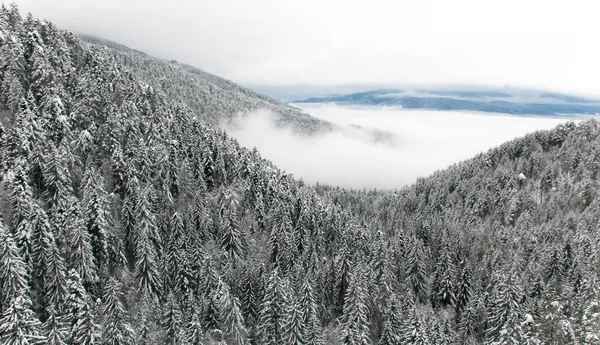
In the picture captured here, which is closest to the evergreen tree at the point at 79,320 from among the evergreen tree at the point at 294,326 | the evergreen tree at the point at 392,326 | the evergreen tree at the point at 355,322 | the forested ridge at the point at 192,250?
the forested ridge at the point at 192,250

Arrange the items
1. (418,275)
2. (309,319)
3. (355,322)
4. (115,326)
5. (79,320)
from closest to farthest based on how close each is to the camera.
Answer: (79,320)
(115,326)
(355,322)
(309,319)
(418,275)

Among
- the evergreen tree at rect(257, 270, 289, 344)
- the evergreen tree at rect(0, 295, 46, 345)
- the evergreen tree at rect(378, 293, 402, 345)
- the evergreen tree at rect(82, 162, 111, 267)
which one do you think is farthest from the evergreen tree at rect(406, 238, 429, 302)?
the evergreen tree at rect(0, 295, 46, 345)

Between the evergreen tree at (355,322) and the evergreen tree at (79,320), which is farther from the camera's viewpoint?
the evergreen tree at (355,322)

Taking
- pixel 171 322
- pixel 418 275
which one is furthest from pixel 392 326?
pixel 171 322

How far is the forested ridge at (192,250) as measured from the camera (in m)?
51.1

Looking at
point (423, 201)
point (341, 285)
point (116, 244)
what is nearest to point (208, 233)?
point (116, 244)

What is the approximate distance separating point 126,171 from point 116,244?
17.8 metres

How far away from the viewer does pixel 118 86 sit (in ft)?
325

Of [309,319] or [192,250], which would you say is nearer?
[309,319]

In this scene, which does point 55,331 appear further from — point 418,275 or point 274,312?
point 418,275

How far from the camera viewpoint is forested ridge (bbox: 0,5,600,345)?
168 feet

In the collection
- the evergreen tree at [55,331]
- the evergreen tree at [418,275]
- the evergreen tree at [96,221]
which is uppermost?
the evergreen tree at [96,221]

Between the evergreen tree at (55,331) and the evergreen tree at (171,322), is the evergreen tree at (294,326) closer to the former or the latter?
the evergreen tree at (171,322)

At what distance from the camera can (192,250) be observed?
224 feet
